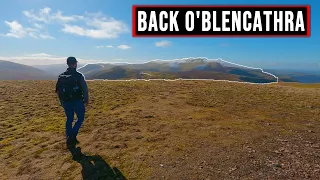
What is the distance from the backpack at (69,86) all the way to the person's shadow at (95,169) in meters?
1.95

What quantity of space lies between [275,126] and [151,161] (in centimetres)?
702

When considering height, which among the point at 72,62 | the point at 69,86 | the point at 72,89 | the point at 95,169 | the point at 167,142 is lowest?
the point at 95,169

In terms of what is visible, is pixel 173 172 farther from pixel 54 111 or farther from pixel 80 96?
pixel 54 111

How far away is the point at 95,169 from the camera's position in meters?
6.64

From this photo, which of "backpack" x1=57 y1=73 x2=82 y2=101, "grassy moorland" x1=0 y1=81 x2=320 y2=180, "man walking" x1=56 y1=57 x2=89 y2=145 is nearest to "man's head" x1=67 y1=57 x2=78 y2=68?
"man walking" x1=56 y1=57 x2=89 y2=145

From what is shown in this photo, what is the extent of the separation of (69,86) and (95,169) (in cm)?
303

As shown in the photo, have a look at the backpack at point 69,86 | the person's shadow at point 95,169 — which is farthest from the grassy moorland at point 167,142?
the backpack at point 69,86

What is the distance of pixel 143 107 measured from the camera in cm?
1539

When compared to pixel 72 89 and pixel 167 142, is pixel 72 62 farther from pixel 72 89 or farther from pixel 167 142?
pixel 167 142

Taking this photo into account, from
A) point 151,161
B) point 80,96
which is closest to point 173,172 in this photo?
point 151,161

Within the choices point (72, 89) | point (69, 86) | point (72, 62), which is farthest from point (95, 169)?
point (72, 62)

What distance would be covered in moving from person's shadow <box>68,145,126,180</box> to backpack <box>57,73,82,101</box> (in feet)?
6.41

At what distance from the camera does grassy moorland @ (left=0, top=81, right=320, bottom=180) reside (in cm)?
665

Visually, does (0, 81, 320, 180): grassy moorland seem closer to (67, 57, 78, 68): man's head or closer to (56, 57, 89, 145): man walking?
(56, 57, 89, 145): man walking
